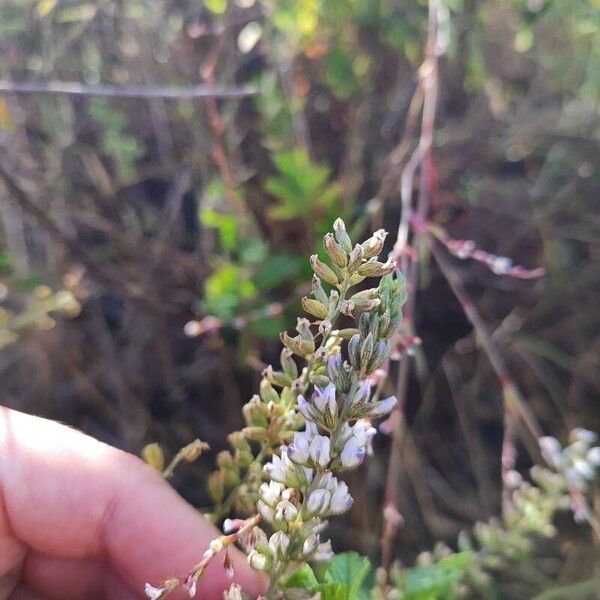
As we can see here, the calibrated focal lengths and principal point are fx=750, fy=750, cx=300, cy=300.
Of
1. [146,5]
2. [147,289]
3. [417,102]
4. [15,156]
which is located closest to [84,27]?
[146,5]

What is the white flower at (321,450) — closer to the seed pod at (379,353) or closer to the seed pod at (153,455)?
the seed pod at (379,353)

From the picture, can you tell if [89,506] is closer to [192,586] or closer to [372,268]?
[192,586]

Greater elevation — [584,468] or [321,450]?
[321,450]

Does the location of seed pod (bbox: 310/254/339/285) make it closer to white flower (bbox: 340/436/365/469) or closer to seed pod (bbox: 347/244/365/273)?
seed pod (bbox: 347/244/365/273)

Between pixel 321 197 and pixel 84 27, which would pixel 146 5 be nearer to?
pixel 84 27

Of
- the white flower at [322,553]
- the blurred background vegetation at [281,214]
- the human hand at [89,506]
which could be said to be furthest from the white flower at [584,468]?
the white flower at [322,553]

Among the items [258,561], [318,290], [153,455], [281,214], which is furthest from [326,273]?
[281,214]
